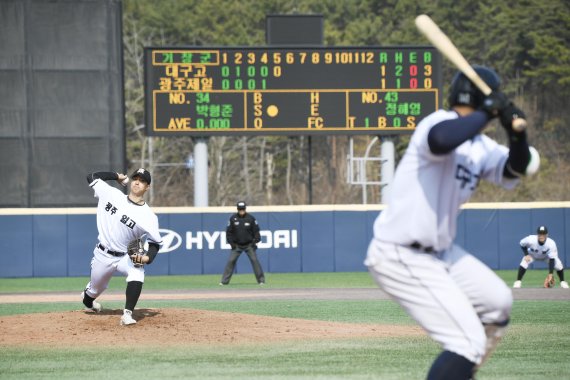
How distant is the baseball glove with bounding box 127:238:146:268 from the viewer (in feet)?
35.3

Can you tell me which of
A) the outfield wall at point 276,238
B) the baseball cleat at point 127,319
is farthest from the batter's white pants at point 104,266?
the outfield wall at point 276,238

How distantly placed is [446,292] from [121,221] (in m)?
6.23

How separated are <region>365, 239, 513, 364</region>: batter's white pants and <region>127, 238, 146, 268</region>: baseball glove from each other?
5.43m

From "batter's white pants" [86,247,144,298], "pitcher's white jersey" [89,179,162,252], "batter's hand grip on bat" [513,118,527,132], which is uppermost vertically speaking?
"batter's hand grip on bat" [513,118,527,132]

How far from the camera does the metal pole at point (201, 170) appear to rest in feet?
82.0

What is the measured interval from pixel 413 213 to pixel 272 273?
21.0 m

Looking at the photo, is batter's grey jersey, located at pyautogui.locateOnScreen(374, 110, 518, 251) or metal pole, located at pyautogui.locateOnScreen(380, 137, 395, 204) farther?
metal pole, located at pyautogui.locateOnScreen(380, 137, 395, 204)

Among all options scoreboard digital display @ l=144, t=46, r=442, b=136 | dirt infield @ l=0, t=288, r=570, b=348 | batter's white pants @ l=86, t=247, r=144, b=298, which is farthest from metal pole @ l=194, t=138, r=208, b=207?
batter's white pants @ l=86, t=247, r=144, b=298

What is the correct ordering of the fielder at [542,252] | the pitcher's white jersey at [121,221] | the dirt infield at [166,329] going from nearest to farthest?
1. the dirt infield at [166,329]
2. the pitcher's white jersey at [121,221]
3. the fielder at [542,252]

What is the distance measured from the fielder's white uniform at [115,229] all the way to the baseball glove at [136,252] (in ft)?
0.21

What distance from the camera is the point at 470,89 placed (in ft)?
18.1

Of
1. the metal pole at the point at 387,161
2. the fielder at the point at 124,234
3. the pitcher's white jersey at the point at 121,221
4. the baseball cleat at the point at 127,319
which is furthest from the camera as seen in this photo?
the metal pole at the point at 387,161

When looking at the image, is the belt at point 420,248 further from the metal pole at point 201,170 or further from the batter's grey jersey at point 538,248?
the metal pole at point 201,170

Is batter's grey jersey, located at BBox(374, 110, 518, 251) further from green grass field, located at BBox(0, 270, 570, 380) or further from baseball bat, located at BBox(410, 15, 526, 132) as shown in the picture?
green grass field, located at BBox(0, 270, 570, 380)
